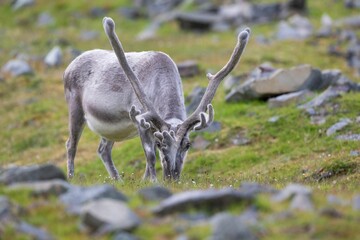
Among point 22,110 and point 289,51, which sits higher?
point 22,110

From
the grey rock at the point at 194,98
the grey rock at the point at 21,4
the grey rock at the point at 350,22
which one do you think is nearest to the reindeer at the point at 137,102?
the grey rock at the point at 194,98

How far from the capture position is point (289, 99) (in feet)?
70.5

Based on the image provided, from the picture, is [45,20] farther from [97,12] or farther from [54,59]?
[54,59]

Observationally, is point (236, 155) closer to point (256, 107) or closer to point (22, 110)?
point (256, 107)

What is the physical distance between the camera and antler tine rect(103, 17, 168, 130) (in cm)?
1427

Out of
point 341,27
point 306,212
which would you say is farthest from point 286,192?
point 341,27

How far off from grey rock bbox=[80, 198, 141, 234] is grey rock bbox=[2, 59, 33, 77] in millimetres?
24078

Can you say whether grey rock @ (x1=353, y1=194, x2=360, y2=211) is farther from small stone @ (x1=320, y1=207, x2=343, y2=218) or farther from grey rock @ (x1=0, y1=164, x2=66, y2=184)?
grey rock @ (x1=0, y1=164, x2=66, y2=184)

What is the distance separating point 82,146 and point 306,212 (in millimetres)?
15502

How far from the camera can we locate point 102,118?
53.3 ft

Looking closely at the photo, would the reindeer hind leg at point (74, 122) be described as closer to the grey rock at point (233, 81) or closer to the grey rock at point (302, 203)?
the grey rock at point (233, 81)

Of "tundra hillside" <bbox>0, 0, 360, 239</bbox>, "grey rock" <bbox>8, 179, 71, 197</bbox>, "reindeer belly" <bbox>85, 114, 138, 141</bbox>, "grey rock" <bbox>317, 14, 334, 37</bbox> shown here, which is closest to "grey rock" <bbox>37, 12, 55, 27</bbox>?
"tundra hillside" <bbox>0, 0, 360, 239</bbox>

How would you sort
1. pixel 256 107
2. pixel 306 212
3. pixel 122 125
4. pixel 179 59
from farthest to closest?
1. pixel 179 59
2. pixel 256 107
3. pixel 122 125
4. pixel 306 212

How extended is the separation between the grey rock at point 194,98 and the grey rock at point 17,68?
34.2 ft
